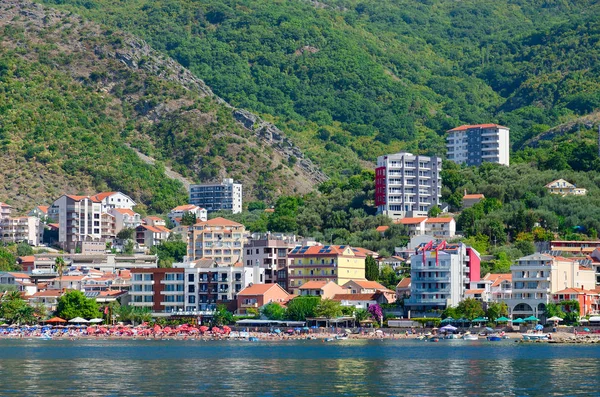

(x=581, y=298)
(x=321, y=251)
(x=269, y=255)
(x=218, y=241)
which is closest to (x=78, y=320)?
(x=269, y=255)

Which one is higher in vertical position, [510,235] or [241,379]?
[510,235]

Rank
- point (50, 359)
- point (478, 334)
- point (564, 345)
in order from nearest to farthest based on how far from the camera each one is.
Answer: point (50, 359) < point (564, 345) < point (478, 334)

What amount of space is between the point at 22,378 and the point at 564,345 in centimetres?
5953

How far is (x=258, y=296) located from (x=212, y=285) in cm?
836

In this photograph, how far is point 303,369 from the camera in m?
99.4

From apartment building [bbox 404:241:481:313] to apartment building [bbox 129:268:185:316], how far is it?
92.4 feet

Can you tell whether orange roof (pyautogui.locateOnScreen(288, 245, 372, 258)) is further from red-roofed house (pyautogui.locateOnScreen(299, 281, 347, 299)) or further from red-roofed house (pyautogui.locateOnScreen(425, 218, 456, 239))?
red-roofed house (pyautogui.locateOnScreen(425, 218, 456, 239))

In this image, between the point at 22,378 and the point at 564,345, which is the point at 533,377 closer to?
the point at 22,378

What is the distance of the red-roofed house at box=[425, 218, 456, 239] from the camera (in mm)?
188125

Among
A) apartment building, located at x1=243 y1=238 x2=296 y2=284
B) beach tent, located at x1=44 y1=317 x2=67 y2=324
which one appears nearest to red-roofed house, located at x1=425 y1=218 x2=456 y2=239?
apartment building, located at x1=243 y1=238 x2=296 y2=284

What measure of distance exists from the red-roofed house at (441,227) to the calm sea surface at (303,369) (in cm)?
5233

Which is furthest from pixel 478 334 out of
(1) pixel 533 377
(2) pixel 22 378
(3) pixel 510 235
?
(2) pixel 22 378

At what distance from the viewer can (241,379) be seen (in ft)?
298

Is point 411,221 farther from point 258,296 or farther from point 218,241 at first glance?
point 258,296
